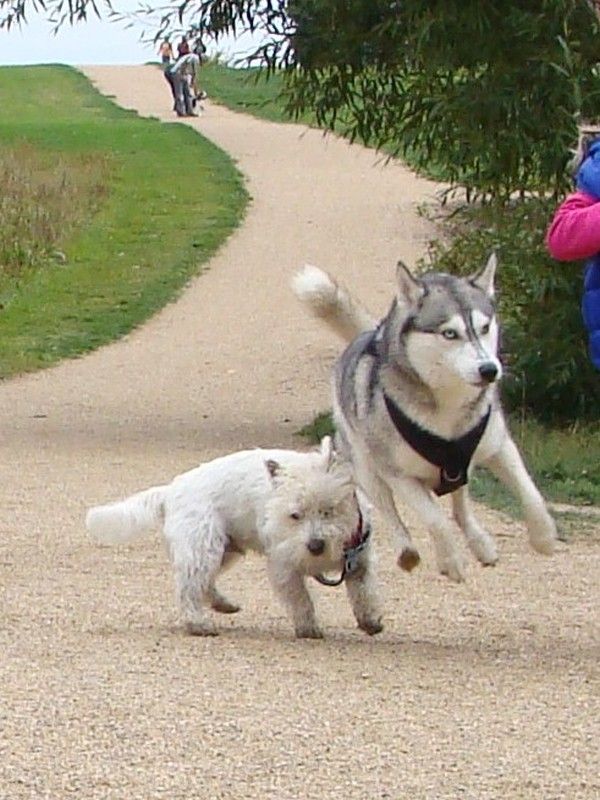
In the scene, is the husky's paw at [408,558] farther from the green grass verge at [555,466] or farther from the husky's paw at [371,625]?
the green grass verge at [555,466]

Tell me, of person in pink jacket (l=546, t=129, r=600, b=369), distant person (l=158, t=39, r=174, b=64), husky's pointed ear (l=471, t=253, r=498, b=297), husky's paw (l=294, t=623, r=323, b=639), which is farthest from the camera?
distant person (l=158, t=39, r=174, b=64)

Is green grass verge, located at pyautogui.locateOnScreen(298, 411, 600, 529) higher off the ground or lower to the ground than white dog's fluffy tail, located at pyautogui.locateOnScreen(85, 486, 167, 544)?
lower

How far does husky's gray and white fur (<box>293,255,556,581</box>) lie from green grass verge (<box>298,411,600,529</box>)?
4056 mm

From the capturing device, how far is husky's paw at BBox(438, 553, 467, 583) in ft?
24.6

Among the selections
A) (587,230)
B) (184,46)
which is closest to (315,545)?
(587,230)

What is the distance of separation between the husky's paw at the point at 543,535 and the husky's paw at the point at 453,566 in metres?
0.33

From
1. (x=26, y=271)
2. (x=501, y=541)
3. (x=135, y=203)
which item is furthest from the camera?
(x=135, y=203)

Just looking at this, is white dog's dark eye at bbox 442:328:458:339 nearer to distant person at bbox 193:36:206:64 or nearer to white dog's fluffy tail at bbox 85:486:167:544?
white dog's fluffy tail at bbox 85:486:167:544

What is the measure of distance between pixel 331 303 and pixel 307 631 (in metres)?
1.47

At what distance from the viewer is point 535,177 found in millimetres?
14852

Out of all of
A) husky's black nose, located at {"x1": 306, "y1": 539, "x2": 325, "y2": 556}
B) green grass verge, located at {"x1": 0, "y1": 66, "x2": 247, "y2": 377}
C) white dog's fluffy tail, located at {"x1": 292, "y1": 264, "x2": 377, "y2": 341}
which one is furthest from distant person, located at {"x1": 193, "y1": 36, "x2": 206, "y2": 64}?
husky's black nose, located at {"x1": 306, "y1": 539, "x2": 325, "y2": 556}

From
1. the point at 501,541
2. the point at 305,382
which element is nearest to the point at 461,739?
the point at 501,541

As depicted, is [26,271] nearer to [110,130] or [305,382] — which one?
[305,382]

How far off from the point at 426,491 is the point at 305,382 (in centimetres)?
1271
